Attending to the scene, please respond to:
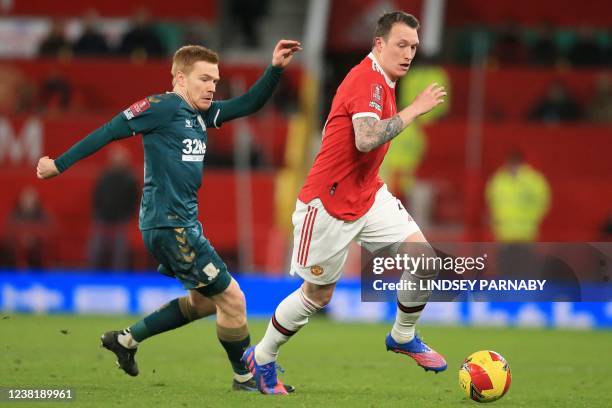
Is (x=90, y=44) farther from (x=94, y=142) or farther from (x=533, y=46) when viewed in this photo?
(x=94, y=142)

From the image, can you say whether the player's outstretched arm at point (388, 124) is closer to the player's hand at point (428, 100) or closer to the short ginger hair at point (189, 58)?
the player's hand at point (428, 100)

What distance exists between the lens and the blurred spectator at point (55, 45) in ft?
67.2

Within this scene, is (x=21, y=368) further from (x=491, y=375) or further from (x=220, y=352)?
(x=491, y=375)

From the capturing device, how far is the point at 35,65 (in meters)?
19.7

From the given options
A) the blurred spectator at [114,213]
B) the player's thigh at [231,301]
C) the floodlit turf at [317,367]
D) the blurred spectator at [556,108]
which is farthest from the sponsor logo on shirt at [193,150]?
the blurred spectator at [556,108]

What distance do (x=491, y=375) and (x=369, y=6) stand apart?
599 inches

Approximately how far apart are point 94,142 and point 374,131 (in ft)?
5.88

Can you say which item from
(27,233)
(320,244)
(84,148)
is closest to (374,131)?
(320,244)

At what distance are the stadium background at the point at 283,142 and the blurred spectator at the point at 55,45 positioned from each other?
0.04 meters

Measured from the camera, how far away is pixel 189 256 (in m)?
7.86

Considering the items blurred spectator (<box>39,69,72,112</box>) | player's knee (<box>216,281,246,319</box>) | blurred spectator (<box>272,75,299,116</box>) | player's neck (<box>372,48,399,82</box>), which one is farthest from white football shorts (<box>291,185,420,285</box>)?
blurred spectator (<box>39,69,72,112</box>)

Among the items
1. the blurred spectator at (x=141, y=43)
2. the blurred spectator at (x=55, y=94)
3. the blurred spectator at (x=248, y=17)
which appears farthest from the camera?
the blurred spectator at (x=248, y=17)

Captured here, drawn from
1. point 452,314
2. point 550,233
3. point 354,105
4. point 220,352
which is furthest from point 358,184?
point 550,233

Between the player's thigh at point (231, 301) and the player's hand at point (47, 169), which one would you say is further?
the player's thigh at point (231, 301)
